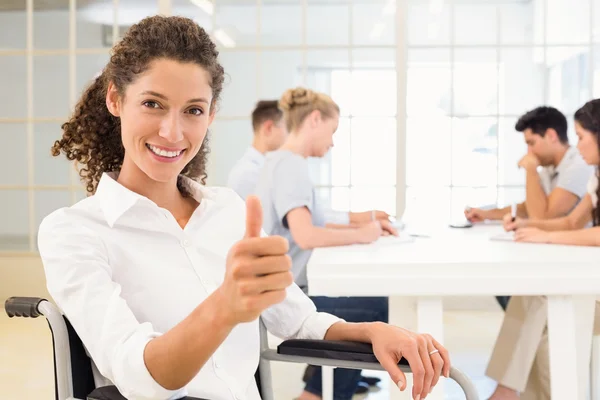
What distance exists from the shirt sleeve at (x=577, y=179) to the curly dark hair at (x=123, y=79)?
2.30 meters

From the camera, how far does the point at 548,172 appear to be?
381cm

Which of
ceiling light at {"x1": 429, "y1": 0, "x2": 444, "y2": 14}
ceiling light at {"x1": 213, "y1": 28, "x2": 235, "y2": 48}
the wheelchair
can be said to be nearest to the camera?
the wheelchair

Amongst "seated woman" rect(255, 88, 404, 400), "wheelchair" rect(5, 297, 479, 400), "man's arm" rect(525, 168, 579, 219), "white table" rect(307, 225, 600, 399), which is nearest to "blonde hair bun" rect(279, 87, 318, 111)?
"seated woman" rect(255, 88, 404, 400)

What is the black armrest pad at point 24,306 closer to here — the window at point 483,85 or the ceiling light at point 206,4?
the window at point 483,85

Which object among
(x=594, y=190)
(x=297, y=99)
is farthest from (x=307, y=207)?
(x=594, y=190)

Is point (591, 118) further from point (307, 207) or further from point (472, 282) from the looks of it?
point (472, 282)

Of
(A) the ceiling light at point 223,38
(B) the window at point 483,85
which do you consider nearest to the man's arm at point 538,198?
(B) the window at point 483,85

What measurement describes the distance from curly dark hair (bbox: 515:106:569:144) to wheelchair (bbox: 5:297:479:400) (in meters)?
2.76

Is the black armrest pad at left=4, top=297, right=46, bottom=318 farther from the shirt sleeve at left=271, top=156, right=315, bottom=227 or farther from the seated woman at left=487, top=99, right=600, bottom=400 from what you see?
the seated woman at left=487, top=99, right=600, bottom=400

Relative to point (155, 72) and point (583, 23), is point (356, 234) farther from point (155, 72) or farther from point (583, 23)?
point (583, 23)

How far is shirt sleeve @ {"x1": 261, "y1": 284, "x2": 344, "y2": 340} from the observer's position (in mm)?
1411

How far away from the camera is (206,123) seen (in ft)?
4.08

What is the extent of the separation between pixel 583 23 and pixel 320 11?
3.08 meters

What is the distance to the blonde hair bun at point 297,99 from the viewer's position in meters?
2.85
